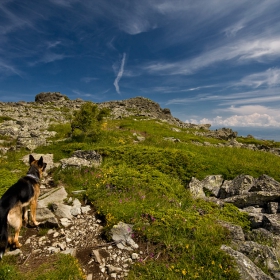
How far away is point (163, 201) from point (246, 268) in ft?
15.9

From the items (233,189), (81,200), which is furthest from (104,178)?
(233,189)

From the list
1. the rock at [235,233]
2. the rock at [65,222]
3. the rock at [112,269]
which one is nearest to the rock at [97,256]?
the rock at [112,269]

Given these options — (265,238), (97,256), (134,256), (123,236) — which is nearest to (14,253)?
(97,256)

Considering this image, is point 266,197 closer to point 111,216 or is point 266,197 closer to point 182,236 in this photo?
point 182,236

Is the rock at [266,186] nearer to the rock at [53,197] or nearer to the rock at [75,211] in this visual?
the rock at [75,211]

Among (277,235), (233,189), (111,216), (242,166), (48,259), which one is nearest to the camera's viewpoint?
(48,259)

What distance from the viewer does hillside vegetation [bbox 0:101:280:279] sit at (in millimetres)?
6910

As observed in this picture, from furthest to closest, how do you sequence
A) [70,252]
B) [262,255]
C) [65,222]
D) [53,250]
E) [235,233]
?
[65,222] < [235,233] < [53,250] < [70,252] < [262,255]

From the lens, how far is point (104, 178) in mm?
12641

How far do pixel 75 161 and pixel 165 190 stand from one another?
712 centimetres

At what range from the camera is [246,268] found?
21.3 feet

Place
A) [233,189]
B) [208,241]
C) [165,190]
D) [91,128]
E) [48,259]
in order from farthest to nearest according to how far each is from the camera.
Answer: [91,128]
[233,189]
[165,190]
[208,241]
[48,259]

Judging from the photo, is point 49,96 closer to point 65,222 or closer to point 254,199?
point 65,222

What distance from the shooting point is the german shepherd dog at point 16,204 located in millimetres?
6473
